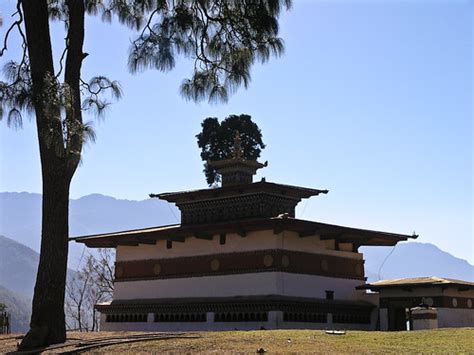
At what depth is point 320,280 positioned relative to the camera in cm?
2967

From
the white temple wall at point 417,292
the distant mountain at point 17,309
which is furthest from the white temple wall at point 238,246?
the distant mountain at point 17,309

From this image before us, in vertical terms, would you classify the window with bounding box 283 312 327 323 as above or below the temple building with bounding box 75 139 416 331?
below

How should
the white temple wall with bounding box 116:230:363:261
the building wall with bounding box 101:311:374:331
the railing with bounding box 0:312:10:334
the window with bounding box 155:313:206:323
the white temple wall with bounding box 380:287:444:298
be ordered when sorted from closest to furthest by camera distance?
the building wall with bounding box 101:311:374:331
the white temple wall with bounding box 116:230:363:261
the white temple wall with bounding box 380:287:444:298
the window with bounding box 155:313:206:323
the railing with bounding box 0:312:10:334

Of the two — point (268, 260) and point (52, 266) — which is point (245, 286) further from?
point (52, 266)

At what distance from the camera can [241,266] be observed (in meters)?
29.2

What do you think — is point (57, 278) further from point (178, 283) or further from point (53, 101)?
point (178, 283)

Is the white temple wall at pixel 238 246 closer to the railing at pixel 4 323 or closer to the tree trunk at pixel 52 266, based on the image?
the railing at pixel 4 323

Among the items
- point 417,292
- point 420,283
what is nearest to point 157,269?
point 417,292

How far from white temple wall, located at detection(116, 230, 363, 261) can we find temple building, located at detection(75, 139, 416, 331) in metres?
0.04

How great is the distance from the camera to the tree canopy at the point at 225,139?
1978 inches

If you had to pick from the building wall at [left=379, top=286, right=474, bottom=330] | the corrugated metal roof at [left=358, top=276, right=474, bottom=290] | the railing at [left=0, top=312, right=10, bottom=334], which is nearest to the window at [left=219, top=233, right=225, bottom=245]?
the corrugated metal roof at [left=358, top=276, right=474, bottom=290]

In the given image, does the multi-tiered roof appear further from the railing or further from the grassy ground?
the grassy ground

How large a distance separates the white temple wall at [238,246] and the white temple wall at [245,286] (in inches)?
41.7

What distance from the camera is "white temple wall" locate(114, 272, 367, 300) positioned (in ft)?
92.2
